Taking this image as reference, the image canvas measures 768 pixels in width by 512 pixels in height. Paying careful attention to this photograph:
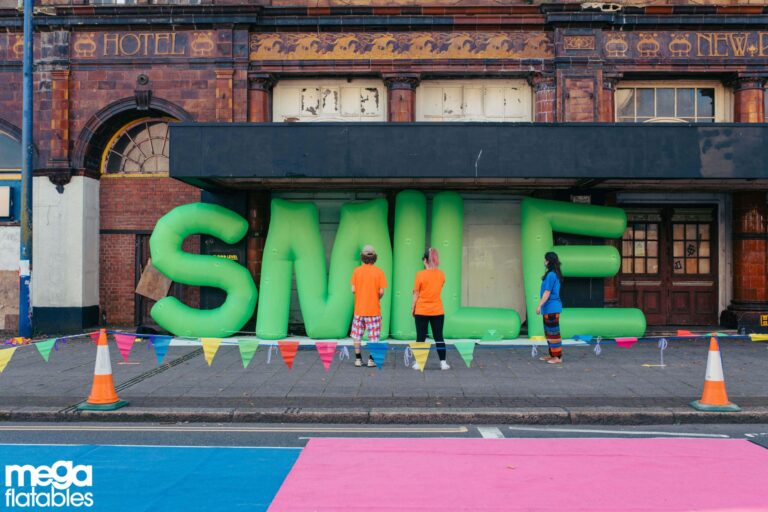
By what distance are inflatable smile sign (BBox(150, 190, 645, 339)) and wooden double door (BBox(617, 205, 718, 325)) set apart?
1539mm

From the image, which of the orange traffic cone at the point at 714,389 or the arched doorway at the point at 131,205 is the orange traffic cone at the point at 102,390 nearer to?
the orange traffic cone at the point at 714,389

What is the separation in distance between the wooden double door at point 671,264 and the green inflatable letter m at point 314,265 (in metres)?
5.76

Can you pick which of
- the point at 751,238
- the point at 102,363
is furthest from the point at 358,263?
the point at 751,238

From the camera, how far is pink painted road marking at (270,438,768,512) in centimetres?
457

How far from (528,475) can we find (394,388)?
3.38m

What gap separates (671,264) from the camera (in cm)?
1454

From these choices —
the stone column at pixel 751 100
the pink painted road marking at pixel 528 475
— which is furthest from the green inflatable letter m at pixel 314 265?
the stone column at pixel 751 100

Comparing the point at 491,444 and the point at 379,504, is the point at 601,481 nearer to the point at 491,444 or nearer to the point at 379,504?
the point at 491,444

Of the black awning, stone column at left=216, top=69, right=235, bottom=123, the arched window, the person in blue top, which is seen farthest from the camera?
the arched window

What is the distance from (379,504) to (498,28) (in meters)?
11.8

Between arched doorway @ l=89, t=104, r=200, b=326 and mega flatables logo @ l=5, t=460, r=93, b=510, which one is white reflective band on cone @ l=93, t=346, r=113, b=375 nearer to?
mega flatables logo @ l=5, t=460, r=93, b=510

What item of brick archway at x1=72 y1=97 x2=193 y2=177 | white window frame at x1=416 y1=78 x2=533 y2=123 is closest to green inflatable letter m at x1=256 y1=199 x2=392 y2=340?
white window frame at x1=416 y1=78 x2=533 y2=123

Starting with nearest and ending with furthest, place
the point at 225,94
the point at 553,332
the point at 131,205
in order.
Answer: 1. the point at 553,332
2. the point at 225,94
3. the point at 131,205

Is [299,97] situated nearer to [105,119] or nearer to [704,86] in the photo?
[105,119]
